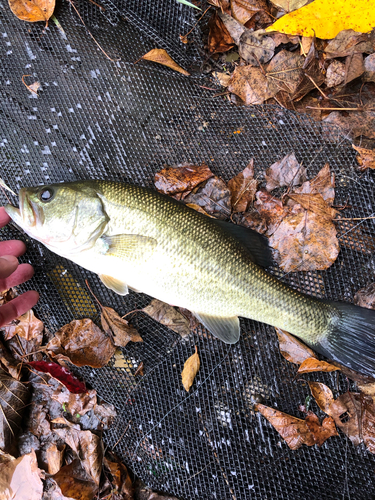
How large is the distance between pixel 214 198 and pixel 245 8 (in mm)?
1489

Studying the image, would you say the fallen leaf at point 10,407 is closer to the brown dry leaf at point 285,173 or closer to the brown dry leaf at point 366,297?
the brown dry leaf at point 285,173

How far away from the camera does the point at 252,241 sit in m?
→ 2.11

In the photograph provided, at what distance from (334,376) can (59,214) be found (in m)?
2.12

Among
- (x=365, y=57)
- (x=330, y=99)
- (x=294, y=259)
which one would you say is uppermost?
(x=365, y=57)

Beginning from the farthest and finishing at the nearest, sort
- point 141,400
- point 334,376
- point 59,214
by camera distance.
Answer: point 141,400, point 334,376, point 59,214

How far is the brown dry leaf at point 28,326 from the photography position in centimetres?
245

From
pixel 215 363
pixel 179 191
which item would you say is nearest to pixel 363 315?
pixel 215 363

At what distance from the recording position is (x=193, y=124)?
2.39 m

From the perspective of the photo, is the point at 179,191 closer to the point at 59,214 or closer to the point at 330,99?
the point at 59,214

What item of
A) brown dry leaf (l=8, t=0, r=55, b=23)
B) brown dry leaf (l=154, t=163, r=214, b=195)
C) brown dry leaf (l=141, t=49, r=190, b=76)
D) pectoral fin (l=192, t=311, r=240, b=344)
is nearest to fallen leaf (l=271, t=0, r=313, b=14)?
brown dry leaf (l=141, t=49, r=190, b=76)

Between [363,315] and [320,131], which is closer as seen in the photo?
[363,315]

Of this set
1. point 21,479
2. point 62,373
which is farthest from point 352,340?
point 21,479

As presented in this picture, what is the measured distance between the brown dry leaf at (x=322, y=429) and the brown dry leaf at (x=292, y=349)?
40 cm

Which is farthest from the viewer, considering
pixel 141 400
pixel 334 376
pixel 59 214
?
pixel 141 400
